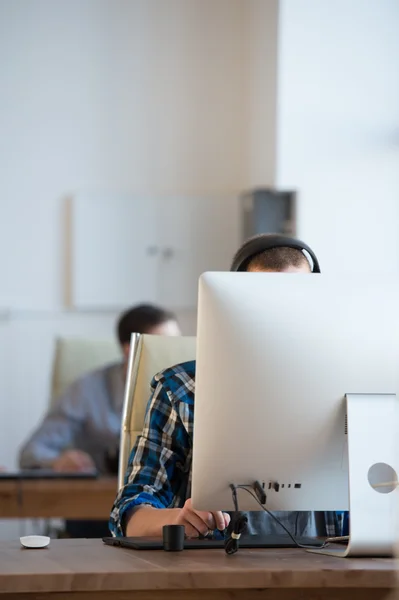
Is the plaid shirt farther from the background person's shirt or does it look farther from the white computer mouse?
the background person's shirt

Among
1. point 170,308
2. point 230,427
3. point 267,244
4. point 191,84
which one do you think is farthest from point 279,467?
point 191,84

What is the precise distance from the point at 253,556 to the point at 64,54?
4.22 meters

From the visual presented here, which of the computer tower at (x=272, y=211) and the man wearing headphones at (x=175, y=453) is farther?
the computer tower at (x=272, y=211)

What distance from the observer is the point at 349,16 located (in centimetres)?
429

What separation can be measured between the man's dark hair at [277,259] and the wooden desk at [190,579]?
0.54m

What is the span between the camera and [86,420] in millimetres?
4031

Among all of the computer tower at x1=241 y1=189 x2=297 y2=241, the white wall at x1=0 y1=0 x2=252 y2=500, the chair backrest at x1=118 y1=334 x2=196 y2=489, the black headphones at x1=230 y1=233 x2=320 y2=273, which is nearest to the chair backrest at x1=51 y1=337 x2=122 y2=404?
the white wall at x1=0 y1=0 x2=252 y2=500

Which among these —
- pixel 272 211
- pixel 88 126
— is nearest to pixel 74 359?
pixel 272 211

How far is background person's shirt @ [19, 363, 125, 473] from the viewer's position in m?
3.99

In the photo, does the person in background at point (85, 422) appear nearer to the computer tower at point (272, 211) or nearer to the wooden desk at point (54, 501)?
the wooden desk at point (54, 501)

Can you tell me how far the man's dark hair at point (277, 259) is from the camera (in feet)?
5.63

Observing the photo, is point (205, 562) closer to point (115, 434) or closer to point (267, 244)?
point (267, 244)

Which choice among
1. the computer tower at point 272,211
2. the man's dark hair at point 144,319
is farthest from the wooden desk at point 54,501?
the computer tower at point 272,211

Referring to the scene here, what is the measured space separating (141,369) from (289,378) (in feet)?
2.15
